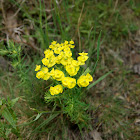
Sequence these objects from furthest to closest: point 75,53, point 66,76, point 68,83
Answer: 1. point 75,53
2. point 66,76
3. point 68,83

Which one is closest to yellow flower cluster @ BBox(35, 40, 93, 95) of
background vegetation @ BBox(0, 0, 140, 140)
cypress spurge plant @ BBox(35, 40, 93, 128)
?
cypress spurge plant @ BBox(35, 40, 93, 128)

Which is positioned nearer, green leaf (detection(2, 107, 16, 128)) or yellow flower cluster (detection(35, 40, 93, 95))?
yellow flower cluster (detection(35, 40, 93, 95))

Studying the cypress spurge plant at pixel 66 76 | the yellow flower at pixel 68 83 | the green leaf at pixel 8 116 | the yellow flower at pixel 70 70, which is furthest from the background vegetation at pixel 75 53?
the yellow flower at pixel 68 83

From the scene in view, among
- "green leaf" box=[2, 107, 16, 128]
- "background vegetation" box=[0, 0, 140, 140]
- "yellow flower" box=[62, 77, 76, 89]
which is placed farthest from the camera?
"background vegetation" box=[0, 0, 140, 140]

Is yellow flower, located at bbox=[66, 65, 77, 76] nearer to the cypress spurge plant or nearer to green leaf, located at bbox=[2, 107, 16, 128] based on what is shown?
the cypress spurge plant

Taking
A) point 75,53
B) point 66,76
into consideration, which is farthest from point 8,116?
point 75,53

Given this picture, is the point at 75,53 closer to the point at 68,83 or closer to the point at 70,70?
the point at 70,70

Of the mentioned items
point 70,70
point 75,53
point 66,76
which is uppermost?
point 70,70

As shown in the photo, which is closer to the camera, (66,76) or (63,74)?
(63,74)
